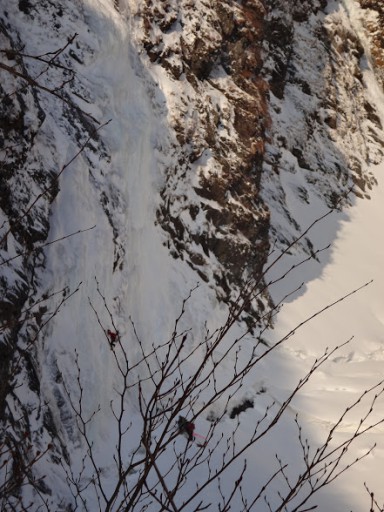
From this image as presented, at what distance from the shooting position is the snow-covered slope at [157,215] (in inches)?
239

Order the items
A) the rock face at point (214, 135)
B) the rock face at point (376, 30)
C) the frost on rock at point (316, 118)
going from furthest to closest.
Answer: the rock face at point (376, 30), the frost on rock at point (316, 118), the rock face at point (214, 135)

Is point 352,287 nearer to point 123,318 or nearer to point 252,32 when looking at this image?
point 252,32

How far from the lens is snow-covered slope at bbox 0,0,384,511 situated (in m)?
6.07

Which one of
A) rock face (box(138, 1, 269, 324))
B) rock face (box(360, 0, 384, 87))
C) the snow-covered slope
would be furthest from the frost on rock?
rock face (box(138, 1, 269, 324))

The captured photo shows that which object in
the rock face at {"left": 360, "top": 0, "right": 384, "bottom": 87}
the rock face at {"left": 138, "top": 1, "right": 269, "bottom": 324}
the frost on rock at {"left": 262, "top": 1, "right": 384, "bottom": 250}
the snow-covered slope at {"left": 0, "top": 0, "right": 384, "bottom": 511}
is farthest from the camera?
the rock face at {"left": 360, "top": 0, "right": 384, "bottom": 87}

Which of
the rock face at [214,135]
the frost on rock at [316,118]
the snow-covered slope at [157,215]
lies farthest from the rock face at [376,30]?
the rock face at [214,135]

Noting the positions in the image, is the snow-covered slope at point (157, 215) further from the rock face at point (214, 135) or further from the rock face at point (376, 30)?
the rock face at point (376, 30)

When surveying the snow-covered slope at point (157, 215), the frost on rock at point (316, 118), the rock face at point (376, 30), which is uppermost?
the rock face at point (376, 30)

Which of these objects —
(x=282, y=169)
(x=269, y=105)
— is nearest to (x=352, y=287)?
(x=282, y=169)

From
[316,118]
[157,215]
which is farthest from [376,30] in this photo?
[157,215]

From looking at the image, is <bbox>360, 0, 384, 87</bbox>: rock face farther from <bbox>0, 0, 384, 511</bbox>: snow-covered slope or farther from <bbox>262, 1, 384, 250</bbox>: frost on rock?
<bbox>0, 0, 384, 511</bbox>: snow-covered slope

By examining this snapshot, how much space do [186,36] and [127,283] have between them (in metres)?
7.32

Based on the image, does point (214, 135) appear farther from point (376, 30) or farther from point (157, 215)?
point (376, 30)

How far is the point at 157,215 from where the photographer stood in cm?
1218
